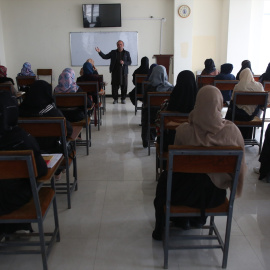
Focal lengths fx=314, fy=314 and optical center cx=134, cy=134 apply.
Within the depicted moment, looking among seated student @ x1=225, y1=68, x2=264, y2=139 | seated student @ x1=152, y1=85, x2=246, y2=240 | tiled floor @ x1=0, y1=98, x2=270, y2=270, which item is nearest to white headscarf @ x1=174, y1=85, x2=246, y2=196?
seated student @ x1=152, y1=85, x2=246, y2=240

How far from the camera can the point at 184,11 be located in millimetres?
8297

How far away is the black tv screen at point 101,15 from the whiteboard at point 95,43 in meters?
0.26

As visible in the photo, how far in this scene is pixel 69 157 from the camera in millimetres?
2863

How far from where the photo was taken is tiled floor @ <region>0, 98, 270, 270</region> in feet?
6.77

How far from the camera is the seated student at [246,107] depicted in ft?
13.2

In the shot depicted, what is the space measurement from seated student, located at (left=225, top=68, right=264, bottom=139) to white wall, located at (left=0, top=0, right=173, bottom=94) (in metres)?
4.89

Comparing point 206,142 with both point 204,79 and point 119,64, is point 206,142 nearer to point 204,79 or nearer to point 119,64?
point 204,79

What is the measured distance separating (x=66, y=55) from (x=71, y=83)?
16.4ft

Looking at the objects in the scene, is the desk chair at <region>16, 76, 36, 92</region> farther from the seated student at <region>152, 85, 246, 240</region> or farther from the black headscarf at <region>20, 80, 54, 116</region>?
the seated student at <region>152, 85, 246, 240</region>

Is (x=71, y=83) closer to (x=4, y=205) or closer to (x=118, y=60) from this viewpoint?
(x=4, y=205)

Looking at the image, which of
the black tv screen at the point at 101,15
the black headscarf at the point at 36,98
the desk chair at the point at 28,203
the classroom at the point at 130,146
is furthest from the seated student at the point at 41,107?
the black tv screen at the point at 101,15

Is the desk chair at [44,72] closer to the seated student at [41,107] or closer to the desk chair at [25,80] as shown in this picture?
the desk chair at [25,80]

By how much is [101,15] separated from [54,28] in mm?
1358

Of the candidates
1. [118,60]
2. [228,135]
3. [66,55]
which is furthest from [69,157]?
[66,55]
